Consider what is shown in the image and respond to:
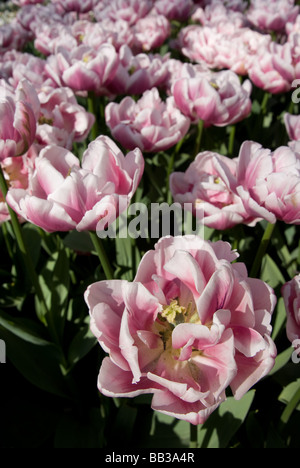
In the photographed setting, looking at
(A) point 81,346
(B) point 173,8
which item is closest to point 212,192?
(A) point 81,346

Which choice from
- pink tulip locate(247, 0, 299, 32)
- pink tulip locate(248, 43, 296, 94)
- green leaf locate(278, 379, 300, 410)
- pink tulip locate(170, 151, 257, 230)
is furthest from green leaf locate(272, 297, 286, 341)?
pink tulip locate(247, 0, 299, 32)

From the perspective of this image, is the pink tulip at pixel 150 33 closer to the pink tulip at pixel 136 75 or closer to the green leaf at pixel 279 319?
the pink tulip at pixel 136 75

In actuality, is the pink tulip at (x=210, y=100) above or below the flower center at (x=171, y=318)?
above

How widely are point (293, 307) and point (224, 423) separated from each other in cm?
36

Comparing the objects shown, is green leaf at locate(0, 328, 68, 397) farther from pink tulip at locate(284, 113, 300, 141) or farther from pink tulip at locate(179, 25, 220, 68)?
pink tulip at locate(179, 25, 220, 68)

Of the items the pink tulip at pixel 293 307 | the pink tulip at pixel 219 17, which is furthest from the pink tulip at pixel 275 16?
the pink tulip at pixel 293 307

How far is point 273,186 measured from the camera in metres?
0.84

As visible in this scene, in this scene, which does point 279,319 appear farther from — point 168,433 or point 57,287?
point 57,287

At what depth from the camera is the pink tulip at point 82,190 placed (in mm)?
782

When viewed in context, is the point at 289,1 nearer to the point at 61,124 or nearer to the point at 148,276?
the point at 61,124

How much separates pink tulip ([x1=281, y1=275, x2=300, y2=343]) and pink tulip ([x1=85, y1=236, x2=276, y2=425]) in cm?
15

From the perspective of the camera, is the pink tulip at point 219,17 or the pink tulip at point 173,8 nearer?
the pink tulip at point 219,17

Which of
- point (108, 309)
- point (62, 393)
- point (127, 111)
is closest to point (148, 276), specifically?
point (108, 309)

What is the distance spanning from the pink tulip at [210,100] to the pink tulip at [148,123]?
0.04 m
